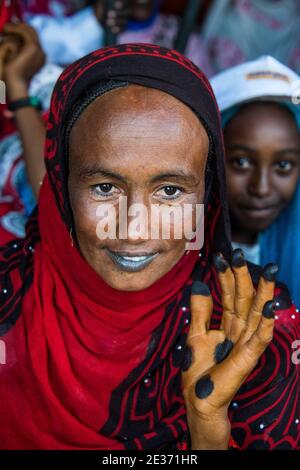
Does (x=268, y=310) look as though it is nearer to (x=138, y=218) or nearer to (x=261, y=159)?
(x=138, y=218)

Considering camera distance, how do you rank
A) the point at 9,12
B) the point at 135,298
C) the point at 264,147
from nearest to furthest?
1. the point at 135,298
2. the point at 264,147
3. the point at 9,12

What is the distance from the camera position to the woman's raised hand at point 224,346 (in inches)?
50.9

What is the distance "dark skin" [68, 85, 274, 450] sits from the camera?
1.30 m

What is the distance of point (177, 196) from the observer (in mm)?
1375

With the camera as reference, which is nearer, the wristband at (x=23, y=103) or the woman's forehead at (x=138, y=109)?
the woman's forehead at (x=138, y=109)

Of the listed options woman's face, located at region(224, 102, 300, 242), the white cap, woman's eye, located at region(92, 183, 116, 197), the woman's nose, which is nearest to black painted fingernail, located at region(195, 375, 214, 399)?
the woman's nose

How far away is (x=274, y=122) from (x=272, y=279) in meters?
0.97

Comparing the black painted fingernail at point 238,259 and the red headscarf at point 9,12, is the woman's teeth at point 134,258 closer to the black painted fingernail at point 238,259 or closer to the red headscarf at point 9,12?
the black painted fingernail at point 238,259

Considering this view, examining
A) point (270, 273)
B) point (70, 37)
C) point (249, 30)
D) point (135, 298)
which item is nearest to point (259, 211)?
point (135, 298)

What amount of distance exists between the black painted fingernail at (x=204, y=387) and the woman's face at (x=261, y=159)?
95 cm

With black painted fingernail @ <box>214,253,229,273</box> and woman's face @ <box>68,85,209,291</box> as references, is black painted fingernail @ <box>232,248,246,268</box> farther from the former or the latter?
woman's face @ <box>68,85,209,291</box>

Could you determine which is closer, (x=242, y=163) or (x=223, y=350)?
(x=223, y=350)

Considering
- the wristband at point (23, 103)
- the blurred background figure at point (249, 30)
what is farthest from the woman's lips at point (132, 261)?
the blurred background figure at point (249, 30)

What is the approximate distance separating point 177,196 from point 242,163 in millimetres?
838
